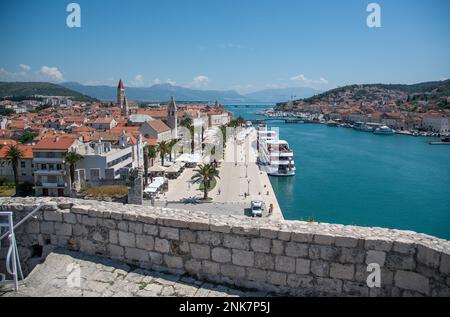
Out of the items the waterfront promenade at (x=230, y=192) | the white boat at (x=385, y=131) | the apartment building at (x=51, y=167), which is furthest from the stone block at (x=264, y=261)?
the white boat at (x=385, y=131)

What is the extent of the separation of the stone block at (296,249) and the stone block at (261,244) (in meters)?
0.25

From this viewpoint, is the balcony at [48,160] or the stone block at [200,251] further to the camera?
the balcony at [48,160]

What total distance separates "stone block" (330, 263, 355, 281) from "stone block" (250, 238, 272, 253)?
850 millimetres

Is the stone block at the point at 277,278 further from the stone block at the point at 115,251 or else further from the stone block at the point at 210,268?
the stone block at the point at 115,251


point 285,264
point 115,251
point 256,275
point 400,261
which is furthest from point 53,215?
point 400,261

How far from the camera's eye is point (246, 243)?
4.98m

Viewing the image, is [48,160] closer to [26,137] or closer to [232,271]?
[26,137]

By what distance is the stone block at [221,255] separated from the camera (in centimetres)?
507

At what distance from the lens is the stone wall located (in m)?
4.45

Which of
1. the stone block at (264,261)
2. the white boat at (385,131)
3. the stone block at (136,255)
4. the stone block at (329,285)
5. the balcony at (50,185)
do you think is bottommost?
the balcony at (50,185)

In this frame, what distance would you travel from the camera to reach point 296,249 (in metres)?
4.80

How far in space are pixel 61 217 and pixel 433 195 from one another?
44.5 m

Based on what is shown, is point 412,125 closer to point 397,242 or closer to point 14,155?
point 14,155
